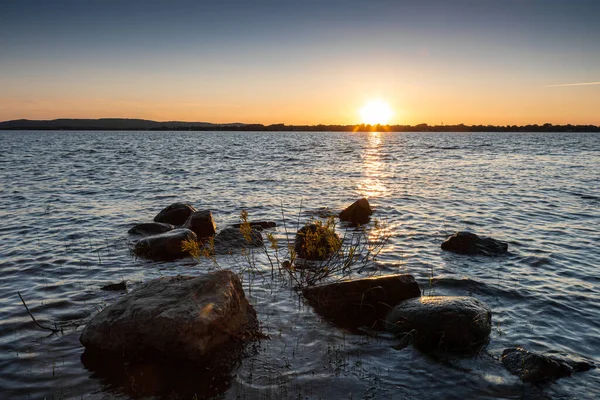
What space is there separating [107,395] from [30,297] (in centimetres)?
470

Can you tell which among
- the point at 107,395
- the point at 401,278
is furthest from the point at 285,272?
the point at 107,395

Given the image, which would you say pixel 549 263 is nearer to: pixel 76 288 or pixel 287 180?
pixel 76 288

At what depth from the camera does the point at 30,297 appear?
919 centimetres

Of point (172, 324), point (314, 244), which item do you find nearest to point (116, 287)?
point (172, 324)

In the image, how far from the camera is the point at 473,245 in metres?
12.9

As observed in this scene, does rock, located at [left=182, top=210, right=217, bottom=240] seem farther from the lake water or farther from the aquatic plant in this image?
the lake water

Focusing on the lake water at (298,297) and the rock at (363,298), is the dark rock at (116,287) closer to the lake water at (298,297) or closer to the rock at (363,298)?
the lake water at (298,297)

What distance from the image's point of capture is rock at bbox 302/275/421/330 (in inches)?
329

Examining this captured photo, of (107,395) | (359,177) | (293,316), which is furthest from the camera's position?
(359,177)

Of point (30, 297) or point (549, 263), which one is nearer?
point (30, 297)

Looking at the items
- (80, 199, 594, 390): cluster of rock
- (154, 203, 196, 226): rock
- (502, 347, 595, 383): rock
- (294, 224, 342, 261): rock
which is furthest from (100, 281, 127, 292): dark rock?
(502, 347, 595, 383): rock

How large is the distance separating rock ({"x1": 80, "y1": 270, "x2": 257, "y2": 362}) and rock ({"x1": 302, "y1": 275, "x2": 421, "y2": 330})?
5.95 feet

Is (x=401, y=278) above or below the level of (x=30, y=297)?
above

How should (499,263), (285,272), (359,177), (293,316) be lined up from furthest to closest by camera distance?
(359,177)
(499,263)
(285,272)
(293,316)
